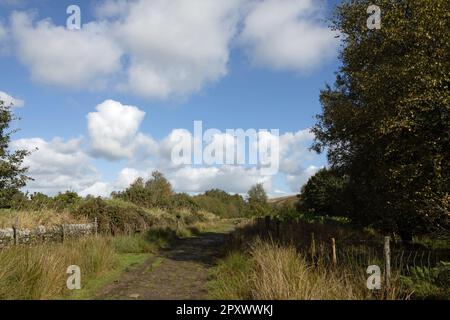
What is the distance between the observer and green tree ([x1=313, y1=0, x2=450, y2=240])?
10.3m

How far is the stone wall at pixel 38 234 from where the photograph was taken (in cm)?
1424

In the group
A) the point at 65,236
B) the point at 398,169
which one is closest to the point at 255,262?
the point at 398,169

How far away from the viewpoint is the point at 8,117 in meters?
→ 20.0

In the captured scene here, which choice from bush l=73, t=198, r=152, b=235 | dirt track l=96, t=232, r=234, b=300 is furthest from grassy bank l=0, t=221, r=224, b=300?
bush l=73, t=198, r=152, b=235

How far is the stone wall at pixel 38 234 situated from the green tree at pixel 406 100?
10.9 m

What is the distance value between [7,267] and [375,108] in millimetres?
9621

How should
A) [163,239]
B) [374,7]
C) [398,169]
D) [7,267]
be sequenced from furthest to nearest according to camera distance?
[163,239] < [374,7] < [398,169] < [7,267]

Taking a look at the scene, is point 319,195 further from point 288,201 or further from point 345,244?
point 288,201

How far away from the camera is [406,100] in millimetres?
10250

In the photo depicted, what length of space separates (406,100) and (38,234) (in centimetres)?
1293

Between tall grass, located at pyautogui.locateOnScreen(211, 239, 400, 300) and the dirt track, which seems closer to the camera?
tall grass, located at pyautogui.locateOnScreen(211, 239, 400, 300)

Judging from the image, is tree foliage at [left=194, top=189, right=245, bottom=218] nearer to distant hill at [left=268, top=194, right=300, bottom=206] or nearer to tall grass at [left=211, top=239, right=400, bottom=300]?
distant hill at [left=268, top=194, right=300, bottom=206]

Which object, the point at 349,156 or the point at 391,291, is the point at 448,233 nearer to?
the point at 391,291

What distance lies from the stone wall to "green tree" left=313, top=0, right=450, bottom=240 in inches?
429
